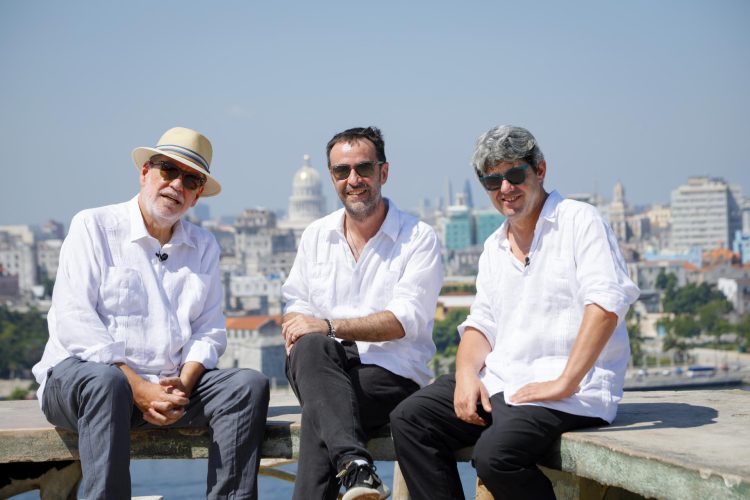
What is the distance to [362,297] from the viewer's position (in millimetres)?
2580

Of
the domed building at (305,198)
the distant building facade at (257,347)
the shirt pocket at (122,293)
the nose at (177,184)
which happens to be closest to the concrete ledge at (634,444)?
the shirt pocket at (122,293)

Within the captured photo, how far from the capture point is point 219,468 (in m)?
2.28

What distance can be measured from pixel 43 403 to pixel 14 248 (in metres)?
70.1

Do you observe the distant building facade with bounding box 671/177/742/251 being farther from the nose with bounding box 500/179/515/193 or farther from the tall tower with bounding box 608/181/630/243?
the nose with bounding box 500/179/515/193

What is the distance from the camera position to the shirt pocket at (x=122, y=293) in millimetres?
2414

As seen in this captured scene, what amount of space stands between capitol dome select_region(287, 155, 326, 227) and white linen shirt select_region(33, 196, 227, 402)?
293 feet

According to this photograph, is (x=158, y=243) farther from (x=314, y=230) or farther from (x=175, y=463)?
(x=175, y=463)

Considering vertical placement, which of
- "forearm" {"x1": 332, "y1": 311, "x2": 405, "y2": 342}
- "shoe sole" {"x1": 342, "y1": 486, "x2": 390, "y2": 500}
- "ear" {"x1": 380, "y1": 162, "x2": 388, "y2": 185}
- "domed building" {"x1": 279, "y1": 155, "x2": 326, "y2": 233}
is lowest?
"shoe sole" {"x1": 342, "y1": 486, "x2": 390, "y2": 500}

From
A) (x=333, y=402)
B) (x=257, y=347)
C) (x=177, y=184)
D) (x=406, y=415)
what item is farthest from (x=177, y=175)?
(x=257, y=347)

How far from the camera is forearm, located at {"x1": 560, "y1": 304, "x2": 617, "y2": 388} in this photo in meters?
2.14

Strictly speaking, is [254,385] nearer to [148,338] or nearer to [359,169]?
[148,338]

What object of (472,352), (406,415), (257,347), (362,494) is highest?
(472,352)

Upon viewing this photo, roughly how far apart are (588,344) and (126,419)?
85 cm

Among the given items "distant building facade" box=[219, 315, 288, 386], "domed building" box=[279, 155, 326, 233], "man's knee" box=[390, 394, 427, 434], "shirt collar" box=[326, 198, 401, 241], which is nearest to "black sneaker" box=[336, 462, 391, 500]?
"man's knee" box=[390, 394, 427, 434]
